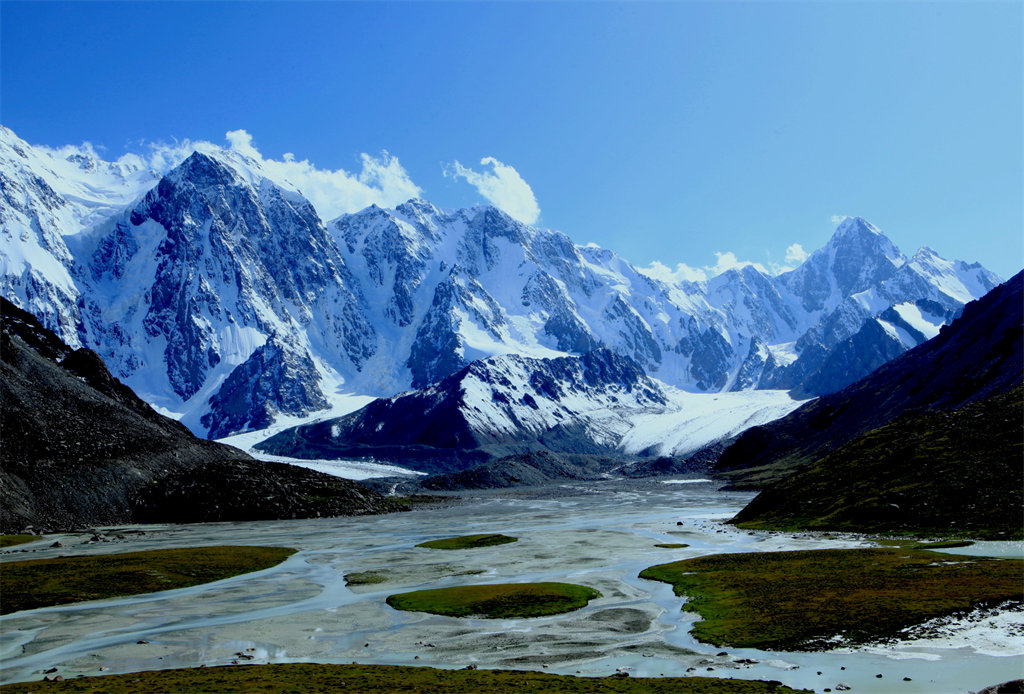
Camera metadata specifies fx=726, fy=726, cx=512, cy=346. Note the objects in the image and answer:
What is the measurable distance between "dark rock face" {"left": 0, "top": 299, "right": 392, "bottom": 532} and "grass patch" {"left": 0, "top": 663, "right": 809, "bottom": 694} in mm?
83566

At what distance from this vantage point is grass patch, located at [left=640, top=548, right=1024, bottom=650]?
3700 cm

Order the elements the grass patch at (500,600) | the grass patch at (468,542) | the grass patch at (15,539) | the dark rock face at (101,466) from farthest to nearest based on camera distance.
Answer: the dark rock face at (101,466), the grass patch at (468,542), the grass patch at (15,539), the grass patch at (500,600)

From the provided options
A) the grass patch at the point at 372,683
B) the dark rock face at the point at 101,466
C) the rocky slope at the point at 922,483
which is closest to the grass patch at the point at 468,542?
the rocky slope at the point at 922,483

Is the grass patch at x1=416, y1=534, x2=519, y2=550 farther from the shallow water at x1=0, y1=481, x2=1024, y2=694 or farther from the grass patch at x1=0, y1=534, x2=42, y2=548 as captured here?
the grass patch at x1=0, y1=534, x2=42, y2=548

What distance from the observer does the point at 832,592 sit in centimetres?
4475

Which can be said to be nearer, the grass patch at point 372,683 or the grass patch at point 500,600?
the grass patch at point 372,683

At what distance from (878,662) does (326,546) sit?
2816 inches

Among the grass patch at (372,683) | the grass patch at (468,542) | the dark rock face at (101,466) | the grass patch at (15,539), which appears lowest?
the grass patch at (468,542)

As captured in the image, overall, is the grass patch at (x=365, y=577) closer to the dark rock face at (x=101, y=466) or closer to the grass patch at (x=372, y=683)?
the grass patch at (x=372, y=683)

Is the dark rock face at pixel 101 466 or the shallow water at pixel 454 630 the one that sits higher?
the dark rock face at pixel 101 466

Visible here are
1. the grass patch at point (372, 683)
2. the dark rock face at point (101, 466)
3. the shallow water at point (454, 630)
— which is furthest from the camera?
the dark rock face at point (101, 466)

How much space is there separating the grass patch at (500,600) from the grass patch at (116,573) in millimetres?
22638

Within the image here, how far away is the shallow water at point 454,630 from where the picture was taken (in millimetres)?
31875

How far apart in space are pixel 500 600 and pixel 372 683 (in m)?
19.9
